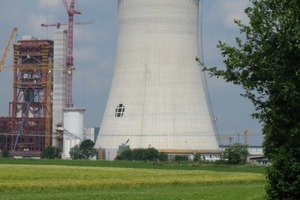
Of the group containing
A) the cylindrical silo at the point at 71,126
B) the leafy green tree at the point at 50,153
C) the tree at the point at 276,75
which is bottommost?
the tree at the point at 276,75

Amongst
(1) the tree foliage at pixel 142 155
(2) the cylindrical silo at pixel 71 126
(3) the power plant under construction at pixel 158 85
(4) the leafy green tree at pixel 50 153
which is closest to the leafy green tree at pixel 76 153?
(4) the leafy green tree at pixel 50 153

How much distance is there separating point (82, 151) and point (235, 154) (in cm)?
2665

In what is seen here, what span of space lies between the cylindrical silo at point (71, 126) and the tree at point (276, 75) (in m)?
82.8

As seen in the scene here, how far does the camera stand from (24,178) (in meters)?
33.0

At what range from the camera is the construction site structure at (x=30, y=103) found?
4257 inches

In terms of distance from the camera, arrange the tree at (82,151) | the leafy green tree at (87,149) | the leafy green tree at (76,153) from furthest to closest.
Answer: the leafy green tree at (76,153) < the tree at (82,151) < the leafy green tree at (87,149)

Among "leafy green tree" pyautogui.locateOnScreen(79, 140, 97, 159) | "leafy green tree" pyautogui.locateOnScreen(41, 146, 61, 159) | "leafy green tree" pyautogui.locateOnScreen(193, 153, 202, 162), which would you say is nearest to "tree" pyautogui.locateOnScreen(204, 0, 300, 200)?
"leafy green tree" pyautogui.locateOnScreen(193, 153, 202, 162)

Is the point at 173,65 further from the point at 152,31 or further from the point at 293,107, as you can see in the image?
the point at 293,107

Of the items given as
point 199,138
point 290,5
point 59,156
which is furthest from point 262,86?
point 59,156

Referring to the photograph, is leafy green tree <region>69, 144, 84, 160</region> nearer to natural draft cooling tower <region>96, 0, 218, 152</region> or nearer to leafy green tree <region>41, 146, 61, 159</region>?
leafy green tree <region>41, 146, 61, 159</region>

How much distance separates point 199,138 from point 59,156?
3803 cm

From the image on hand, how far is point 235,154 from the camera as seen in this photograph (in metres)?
76.6

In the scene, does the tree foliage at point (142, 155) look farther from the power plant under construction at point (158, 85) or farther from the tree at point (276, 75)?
the tree at point (276, 75)

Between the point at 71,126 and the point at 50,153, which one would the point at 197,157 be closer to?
the point at 50,153
